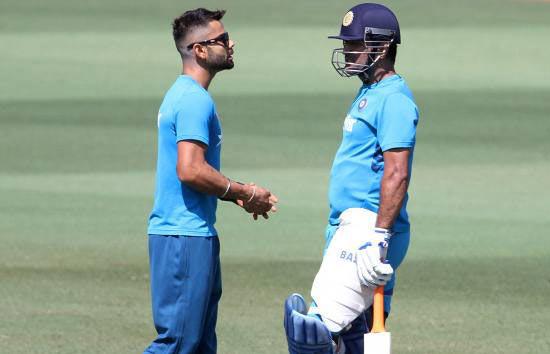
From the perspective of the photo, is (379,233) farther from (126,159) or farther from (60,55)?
(60,55)

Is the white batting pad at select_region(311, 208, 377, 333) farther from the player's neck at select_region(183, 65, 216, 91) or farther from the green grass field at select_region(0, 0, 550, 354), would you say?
the green grass field at select_region(0, 0, 550, 354)

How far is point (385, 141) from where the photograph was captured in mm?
6977

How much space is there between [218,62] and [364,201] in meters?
1.15

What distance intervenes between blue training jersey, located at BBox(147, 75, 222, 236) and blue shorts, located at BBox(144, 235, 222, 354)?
70 millimetres

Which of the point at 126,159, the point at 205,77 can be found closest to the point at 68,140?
the point at 126,159

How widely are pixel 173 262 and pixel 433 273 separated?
447 cm

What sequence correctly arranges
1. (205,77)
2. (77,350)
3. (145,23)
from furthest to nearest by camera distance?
1. (145,23)
2. (77,350)
3. (205,77)

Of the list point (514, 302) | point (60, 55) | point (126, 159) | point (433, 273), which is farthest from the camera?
point (60, 55)

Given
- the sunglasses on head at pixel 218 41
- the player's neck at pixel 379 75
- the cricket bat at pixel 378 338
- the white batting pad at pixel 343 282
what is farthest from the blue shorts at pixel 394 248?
the sunglasses on head at pixel 218 41

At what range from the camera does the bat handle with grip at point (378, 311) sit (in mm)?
6852

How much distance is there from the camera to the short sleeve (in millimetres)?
7145

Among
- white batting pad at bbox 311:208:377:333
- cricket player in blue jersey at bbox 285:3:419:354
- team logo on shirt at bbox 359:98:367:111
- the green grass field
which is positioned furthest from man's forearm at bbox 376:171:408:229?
the green grass field

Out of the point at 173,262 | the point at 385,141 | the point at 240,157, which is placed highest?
the point at 385,141

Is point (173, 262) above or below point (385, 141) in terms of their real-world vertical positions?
below
